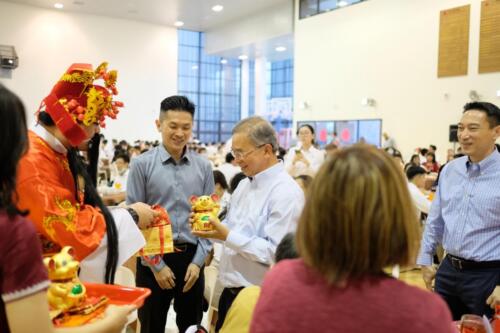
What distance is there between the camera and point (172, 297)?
103 inches

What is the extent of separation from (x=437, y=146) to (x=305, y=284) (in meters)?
11.3

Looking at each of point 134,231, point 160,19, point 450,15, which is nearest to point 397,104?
point 450,15

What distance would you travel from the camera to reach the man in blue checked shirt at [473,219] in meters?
2.51

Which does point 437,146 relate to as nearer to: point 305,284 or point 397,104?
point 397,104

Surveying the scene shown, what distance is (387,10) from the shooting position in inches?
491

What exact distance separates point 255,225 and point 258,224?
0.06 feet

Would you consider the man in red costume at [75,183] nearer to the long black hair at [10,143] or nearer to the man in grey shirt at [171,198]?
the long black hair at [10,143]

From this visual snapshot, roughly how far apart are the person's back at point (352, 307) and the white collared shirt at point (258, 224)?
0.93 metres

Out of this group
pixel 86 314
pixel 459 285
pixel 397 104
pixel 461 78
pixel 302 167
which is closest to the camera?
pixel 86 314

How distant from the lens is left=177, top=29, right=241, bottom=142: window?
21.3 metres

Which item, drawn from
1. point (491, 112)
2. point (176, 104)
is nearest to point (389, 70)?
point (491, 112)

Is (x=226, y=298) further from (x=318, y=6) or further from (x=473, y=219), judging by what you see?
(x=318, y=6)

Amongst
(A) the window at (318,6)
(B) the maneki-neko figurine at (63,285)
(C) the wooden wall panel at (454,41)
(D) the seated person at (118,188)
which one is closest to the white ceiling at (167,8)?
(A) the window at (318,6)

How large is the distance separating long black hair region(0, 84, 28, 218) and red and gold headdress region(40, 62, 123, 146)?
2.19ft
